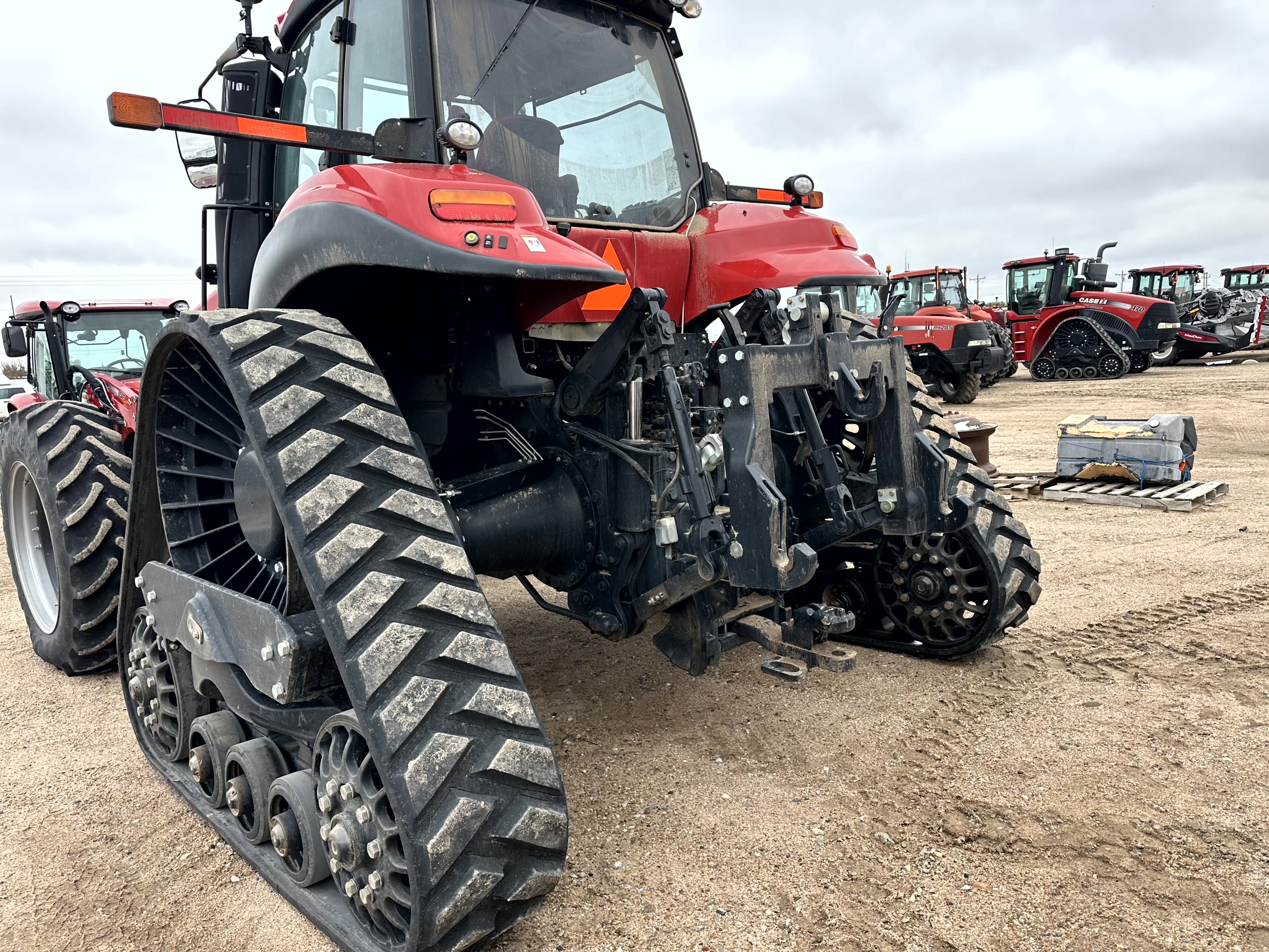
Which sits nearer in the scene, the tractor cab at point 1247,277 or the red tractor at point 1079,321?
the red tractor at point 1079,321

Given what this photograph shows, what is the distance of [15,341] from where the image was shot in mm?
7164

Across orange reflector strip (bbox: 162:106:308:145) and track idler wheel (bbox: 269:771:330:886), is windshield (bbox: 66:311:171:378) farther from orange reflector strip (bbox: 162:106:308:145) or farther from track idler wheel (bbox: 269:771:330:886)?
track idler wheel (bbox: 269:771:330:886)

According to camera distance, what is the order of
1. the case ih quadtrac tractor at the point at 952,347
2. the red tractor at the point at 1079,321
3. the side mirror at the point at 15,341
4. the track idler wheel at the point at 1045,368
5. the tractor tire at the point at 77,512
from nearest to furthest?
1. the tractor tire at the point at 77,512
2. the side mirror at the point at 15,341
3. the case ih quadtrac tractor at the point at 952,347
4. the red tractor at the point at 1079,321
5. the track idler wheel at the point at 1045,368

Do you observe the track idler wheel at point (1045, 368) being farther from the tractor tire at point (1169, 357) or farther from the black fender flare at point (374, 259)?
the black fender flare at point (374, 259)

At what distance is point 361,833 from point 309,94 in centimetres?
261

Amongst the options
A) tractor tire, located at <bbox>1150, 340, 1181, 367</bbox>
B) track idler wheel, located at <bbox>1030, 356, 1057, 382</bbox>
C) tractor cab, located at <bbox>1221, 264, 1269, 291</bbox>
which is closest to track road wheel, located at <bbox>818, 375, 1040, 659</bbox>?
track idler wheel, located at <bbox>1030, 356, 1057, 382</bbox>

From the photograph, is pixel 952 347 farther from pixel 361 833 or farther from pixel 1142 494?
pixel 361 833

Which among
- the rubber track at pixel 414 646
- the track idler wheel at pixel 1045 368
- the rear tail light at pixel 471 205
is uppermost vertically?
the rear tail light at pixel 471 205

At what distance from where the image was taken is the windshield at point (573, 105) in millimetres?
2912

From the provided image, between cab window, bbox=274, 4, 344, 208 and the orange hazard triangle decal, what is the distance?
1.00 meters

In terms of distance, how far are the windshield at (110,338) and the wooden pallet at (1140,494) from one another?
24.6 ft

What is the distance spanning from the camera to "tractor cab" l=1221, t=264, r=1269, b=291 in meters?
26.9

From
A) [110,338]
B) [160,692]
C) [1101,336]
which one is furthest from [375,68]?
[1101,336]

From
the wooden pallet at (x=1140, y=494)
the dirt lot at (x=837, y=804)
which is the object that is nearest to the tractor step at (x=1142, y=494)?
the wooden pallet at (x=1140, y=494)
